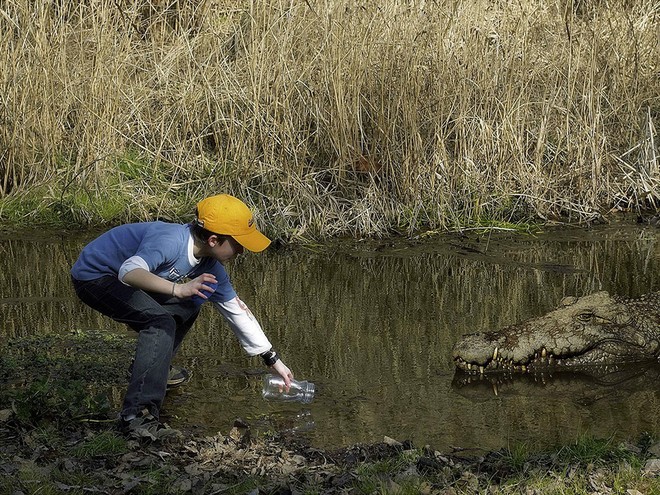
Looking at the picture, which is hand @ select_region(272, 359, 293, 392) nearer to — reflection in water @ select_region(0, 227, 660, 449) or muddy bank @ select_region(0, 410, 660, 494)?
reflection in water @ select_region(0, 227, 660, 449)

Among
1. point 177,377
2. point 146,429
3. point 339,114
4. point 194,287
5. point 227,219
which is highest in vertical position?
point 339,114

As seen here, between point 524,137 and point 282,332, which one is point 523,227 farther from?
point 282,332

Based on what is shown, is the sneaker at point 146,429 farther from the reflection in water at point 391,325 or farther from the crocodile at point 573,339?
the crocodile at point 573,339

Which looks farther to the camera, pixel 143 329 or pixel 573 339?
pixel 573 339

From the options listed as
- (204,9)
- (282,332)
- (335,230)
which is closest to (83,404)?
(282,332)

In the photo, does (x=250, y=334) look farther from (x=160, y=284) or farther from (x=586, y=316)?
(x=586, y=316)

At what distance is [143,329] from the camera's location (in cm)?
487

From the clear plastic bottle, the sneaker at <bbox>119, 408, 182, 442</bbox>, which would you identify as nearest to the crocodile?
the clear plastic bottle

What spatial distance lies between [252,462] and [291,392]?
1.17m

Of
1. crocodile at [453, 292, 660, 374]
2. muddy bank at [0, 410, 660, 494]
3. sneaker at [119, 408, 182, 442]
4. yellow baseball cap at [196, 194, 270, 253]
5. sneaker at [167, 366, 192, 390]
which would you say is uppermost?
yellow baseball cap at [196, 194, 270, 253]

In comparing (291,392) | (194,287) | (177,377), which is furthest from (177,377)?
(194,287)

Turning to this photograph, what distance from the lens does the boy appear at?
4570mm

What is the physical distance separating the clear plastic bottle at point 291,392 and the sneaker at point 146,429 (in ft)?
2.67

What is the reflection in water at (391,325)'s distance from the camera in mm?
5242
